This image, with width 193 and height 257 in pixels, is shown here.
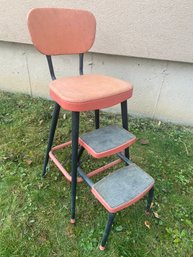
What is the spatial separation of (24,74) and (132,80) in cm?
141

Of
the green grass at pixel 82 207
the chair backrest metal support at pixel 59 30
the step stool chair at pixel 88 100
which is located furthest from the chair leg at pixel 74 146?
the chair backrest metal support at pixel 59 30

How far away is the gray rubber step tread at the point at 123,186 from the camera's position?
1.48 meters

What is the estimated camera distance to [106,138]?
1.67 m

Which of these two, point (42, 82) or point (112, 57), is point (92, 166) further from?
point (42, 82)

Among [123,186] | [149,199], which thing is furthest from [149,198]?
[123,186]

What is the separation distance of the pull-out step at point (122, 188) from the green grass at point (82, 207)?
0.36m

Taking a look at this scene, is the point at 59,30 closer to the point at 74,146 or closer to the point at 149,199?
the point at 74,146

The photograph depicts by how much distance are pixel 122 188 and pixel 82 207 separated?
1.55 feet

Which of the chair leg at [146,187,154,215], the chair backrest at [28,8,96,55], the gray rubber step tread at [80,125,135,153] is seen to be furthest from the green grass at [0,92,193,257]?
the chair backrest at [28,8,96,55]

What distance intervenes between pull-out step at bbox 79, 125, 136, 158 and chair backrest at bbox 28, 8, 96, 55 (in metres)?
0.68

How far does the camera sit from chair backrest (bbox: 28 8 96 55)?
1613mm

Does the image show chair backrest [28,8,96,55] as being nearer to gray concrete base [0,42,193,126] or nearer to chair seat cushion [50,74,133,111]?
chair seat cushion [50,74,133,111]

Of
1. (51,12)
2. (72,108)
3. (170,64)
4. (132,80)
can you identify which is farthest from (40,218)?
(170,64)

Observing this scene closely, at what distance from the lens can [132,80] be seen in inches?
107
